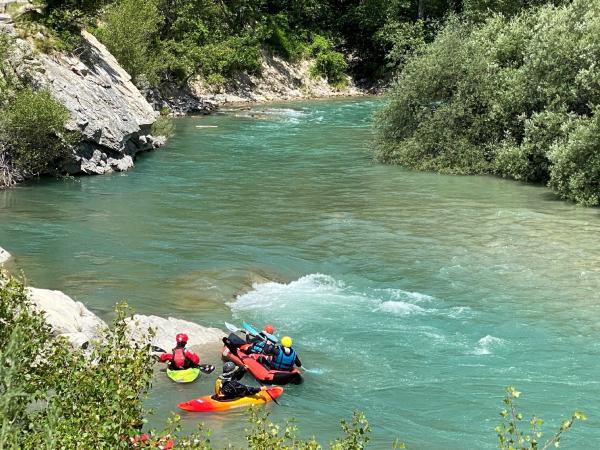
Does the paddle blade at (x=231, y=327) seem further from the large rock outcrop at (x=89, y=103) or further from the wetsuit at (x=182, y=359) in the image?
the large rock outcrop at (x=89, y=103)

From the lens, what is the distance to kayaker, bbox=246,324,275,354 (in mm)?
14062

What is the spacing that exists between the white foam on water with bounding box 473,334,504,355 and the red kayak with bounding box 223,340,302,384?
3.43 metres

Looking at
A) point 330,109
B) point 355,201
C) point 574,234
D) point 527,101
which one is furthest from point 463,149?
point 330,109

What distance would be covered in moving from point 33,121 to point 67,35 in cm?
717

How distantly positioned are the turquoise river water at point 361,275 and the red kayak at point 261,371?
24 centimetres

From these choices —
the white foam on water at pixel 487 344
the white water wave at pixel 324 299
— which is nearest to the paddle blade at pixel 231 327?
the white water wave at pixel 324 299

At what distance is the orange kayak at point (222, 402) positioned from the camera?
12.4 m

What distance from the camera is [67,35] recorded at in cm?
3281

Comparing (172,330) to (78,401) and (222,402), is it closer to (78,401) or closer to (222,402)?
(222,402)

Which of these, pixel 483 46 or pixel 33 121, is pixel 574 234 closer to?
pixel 483 46

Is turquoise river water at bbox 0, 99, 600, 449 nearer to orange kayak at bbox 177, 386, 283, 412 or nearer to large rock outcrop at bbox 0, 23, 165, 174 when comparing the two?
orange kayak at bbox 177, 386, 283, 412

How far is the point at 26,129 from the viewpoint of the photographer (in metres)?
27.3

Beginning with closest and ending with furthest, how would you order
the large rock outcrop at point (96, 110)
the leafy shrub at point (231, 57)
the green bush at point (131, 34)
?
the large rock outcrop at point (96, 110), the green bush at point (131, 34), the leafy shrub at point (231, 57)

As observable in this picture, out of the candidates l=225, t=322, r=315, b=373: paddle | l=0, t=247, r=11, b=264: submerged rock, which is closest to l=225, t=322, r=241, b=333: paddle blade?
l=225, t=322, r=315, b=373: paddle
